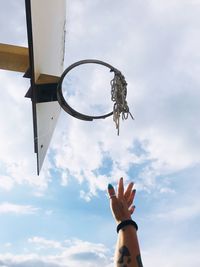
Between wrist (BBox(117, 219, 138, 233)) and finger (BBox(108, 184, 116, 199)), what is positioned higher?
finger (BBox(108, 184, 116, 199))

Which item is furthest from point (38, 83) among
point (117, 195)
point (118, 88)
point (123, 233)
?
point (123, 233)

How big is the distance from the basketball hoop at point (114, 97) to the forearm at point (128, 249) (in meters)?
1.29

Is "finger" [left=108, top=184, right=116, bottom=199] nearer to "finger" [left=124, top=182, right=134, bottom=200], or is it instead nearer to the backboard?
"finger" [left=124, top=182, right=134, bottom=200]

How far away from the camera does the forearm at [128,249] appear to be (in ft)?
8.09

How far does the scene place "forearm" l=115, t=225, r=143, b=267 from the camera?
246 centimetres

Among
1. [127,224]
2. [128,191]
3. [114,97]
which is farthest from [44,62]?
[127,224]

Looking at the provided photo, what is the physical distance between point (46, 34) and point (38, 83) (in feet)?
1.66

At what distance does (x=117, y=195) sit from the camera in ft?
9.10

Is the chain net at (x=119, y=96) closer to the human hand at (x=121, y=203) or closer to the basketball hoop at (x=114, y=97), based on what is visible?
the basketball hoop at (x=114, y=97)

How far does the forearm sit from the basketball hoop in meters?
1.29

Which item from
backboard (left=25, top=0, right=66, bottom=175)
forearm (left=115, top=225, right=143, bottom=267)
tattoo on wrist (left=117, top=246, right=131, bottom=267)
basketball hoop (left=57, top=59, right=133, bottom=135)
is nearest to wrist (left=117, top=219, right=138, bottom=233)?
forearm (left=115, top=225, right=143, bottom=267)

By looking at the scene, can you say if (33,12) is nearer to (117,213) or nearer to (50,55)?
(50,55)

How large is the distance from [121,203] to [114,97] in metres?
1.39

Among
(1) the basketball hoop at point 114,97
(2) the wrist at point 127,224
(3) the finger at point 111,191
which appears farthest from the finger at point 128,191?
(1) the basketball hoop at point 114,97
